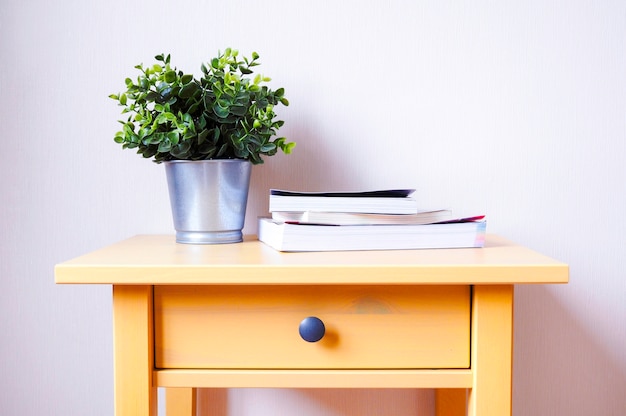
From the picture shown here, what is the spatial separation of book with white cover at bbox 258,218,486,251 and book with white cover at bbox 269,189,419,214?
2cm

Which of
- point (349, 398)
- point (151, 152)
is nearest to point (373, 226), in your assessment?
point (151, 152)

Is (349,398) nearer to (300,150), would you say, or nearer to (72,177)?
(300,150)

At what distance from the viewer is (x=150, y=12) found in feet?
3.47

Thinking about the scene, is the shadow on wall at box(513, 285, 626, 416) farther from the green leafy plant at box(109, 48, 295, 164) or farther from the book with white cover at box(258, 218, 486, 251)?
the green leafy plant at box(109, 48, 295, 164)

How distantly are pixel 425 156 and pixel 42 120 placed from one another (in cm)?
72

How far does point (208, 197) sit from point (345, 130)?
340 mm

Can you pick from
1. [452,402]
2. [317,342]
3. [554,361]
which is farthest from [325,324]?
[554,361]

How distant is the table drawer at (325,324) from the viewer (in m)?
0.70

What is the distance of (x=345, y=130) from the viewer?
107 cm

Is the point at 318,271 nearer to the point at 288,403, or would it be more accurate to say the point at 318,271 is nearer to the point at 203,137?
the point at 203,137

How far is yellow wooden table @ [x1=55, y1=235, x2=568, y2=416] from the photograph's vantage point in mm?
686

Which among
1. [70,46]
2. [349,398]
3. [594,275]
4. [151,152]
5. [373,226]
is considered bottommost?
[349,398]

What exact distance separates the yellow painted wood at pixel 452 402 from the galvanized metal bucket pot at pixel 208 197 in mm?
478

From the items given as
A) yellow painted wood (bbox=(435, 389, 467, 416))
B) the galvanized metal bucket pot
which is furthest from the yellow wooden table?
yellow painted wood (bbox=(435, 389, 467, 416))
